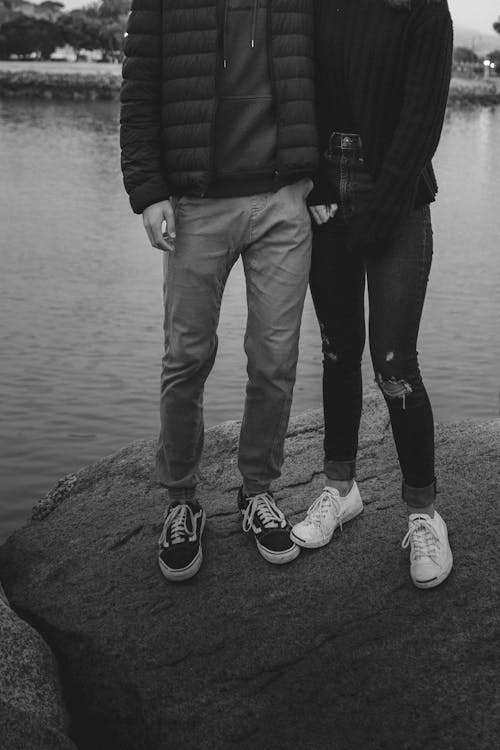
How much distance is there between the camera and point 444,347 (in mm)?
9703

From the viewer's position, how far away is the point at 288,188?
297 cm

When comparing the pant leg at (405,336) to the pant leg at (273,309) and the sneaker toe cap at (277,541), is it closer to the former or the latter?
the pant leg at (273,309)

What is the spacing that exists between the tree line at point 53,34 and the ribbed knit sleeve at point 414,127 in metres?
103

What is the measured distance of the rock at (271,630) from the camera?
2.52m

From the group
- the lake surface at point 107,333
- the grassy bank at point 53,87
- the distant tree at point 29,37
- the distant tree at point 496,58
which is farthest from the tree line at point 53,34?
the lake surface at point 107,333

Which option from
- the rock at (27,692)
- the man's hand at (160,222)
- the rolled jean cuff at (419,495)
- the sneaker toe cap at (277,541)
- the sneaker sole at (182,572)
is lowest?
the rock at (27,692)

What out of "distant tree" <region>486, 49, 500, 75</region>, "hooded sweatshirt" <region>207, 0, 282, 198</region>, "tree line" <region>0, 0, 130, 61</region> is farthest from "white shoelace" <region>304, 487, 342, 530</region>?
"distant tree" <region>486, 49, 500, 75</region>

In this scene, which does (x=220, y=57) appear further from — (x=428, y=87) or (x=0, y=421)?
(x=0, y=421)

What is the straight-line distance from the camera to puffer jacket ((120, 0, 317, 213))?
112 inches

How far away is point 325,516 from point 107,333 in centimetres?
704

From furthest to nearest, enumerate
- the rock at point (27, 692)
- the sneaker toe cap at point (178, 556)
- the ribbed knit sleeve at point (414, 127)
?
the sneaker toe cap at point (178, 556), the ribbed knit sleeve at point (414, 127), the rock at point (27, 692)

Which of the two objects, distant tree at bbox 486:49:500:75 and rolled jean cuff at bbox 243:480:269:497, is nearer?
rolled jean cuff at bbox 243:480:269:497

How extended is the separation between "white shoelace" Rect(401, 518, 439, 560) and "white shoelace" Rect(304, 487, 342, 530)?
0.28m

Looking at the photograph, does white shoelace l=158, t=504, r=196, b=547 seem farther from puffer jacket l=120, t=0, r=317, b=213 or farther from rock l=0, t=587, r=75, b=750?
puffer jacket l=120, t=0, r=317, b=213
